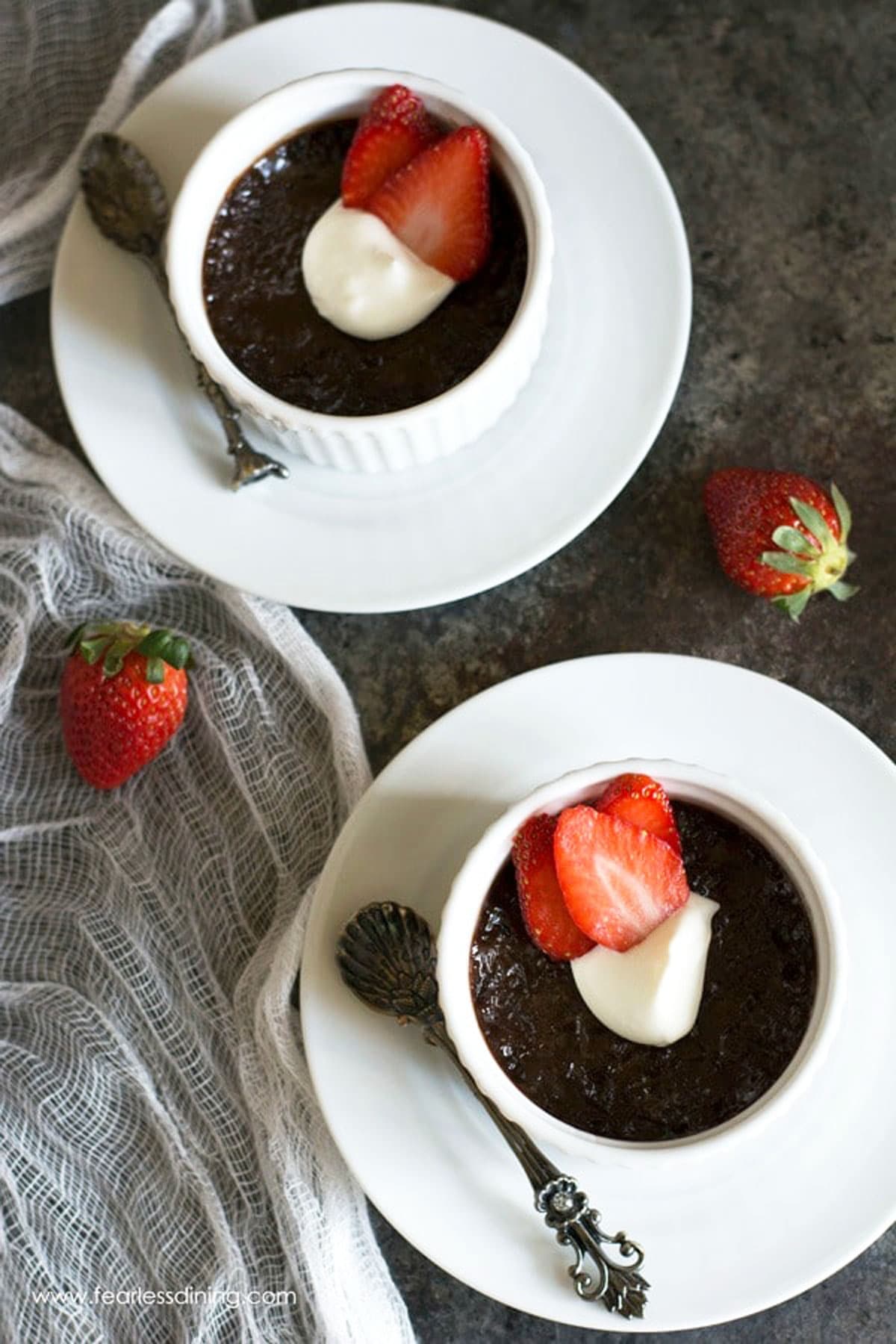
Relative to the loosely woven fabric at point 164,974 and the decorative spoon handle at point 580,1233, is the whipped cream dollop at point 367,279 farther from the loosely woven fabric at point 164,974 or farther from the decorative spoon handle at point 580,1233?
the decorative spoon handle at point 580,1233

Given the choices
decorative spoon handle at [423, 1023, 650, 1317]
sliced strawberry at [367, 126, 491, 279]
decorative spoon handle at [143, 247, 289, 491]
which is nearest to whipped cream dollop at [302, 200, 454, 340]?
sliced strawberry at [367, 126, 491, 279]

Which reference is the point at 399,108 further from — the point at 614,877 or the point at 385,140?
the point at 614,877

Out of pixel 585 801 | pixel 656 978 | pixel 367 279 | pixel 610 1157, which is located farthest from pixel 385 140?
pixel 610 1157

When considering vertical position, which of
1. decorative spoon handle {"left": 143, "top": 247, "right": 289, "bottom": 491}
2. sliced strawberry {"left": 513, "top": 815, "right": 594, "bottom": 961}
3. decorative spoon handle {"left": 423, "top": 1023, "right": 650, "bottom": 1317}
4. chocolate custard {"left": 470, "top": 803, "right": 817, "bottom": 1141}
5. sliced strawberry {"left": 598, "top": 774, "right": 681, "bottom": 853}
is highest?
decorative spoon handle {"left": 143, "top": 247, "right": 289, "bottom": 491}

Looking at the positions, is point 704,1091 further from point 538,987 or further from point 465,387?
point 465,387

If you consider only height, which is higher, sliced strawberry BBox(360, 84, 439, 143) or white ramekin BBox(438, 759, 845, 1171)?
sliced strawberry BBox(360, 84, 439, 143)

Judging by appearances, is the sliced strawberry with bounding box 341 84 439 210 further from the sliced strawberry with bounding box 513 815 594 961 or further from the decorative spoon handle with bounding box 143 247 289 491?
the sliced strawberry with bounding box 513 815 594 961

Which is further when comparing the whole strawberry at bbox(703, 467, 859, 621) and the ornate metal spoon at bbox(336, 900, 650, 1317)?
the whole strawberry at bbox(703, 467, 859, 621)
